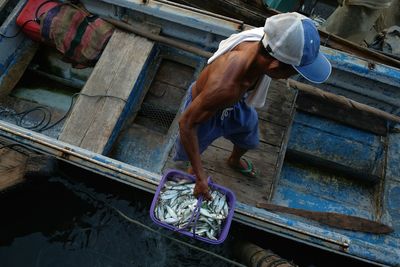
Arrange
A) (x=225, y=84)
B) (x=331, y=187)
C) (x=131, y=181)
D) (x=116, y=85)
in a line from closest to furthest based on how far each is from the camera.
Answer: (x=225, y=84)
(x=131, y=181)
(x=116, y=85)
(x=331, y=187)

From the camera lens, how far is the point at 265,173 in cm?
363

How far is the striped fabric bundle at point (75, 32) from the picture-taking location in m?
3.94

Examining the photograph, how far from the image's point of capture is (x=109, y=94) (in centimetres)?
371

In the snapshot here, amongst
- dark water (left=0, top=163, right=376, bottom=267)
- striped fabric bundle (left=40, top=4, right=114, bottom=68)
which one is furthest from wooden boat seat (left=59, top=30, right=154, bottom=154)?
dark water (left=0, top=163, right=376, bottom=267)

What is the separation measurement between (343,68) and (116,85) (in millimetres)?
2489

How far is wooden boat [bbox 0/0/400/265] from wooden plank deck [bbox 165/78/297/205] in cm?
1

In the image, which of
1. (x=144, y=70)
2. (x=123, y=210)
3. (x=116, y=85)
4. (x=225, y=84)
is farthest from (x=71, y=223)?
(x=225, y=84)

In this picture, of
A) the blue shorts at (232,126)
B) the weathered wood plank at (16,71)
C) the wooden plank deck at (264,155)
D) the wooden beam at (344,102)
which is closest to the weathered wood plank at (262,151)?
the wooden plank deck at (264,155)

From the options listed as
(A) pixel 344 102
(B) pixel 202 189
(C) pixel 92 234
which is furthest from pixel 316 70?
(C) pixel 92 234

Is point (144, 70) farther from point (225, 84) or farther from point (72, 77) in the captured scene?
point (225, 84)

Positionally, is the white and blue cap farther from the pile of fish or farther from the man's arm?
the pile of fish

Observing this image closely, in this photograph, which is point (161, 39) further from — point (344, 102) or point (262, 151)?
point (344, 102)

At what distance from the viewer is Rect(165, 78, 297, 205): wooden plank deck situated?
3.53 metres

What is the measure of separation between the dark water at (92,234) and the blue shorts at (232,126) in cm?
118
